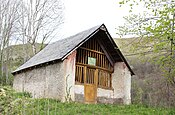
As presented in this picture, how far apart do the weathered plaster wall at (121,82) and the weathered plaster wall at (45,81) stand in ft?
16.8

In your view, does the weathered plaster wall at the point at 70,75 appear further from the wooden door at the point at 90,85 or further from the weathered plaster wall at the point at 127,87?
the weathered plaster wall at the point at 127,87

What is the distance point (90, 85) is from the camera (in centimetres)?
1927

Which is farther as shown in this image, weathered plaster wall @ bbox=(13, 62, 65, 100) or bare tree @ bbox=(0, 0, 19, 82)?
bare tree @ bbox=(0, 0, 19, 82)

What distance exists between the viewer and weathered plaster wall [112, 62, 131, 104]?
20.3 meters

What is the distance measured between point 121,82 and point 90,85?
8.60 ft

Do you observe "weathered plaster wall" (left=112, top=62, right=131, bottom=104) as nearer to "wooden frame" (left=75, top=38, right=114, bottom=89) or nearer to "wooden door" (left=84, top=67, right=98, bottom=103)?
"wooden frame" (left=75, top=38, right=114, bottom=89)

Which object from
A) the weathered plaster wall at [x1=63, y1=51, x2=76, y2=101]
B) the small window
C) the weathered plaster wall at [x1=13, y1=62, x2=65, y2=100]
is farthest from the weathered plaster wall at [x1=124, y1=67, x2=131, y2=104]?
the weathered plaster wall at [x1=13, y1=62, x2=65, y2=100]

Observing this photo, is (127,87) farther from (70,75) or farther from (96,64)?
(70,75)

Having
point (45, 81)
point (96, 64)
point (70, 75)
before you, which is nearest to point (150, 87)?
point (96, 64)

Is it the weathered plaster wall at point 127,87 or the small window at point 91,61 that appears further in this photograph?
the weathered plaster wall at point 127,87

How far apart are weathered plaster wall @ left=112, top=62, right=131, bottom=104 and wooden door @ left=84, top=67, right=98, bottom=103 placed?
1792 millimetres

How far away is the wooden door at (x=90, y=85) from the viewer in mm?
18938

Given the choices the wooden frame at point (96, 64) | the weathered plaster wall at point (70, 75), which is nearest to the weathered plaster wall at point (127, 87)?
the wooden frame at point (96, 64)

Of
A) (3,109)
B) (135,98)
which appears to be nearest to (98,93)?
(3,109)
